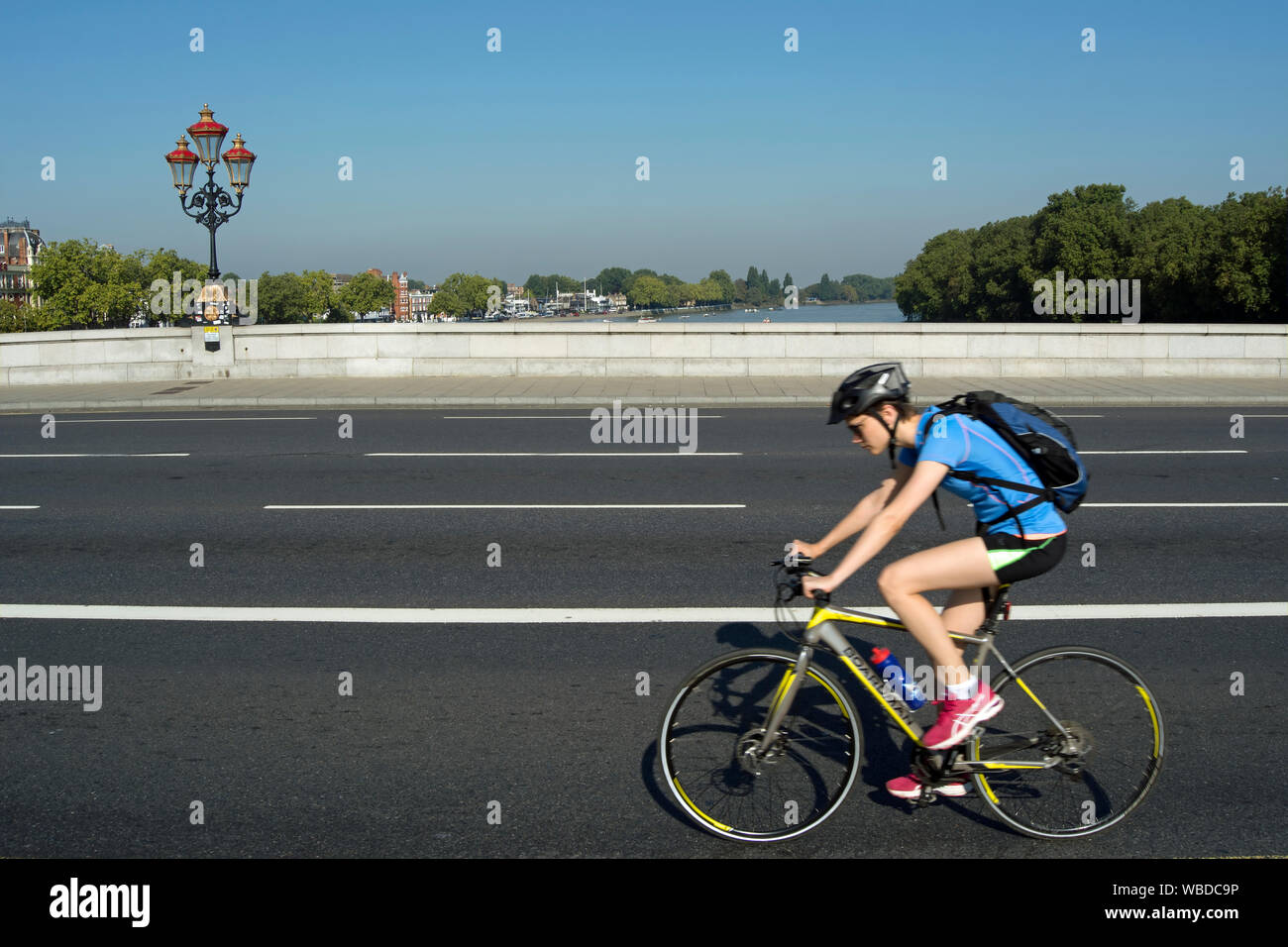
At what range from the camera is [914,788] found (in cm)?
402

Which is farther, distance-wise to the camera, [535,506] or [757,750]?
[535,506]

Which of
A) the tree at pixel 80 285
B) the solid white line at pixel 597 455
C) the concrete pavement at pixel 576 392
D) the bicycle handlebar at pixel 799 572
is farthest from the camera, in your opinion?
the tree at pixel 80 285

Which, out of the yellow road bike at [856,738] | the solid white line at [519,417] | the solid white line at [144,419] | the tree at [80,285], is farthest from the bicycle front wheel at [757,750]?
the tree at [80,285]

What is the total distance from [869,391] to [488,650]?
2.97 m

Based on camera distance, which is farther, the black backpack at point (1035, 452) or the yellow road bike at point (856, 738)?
the yellow road bike at point (856, 738)

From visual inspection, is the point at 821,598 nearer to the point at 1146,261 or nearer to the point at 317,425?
the point at 317,425

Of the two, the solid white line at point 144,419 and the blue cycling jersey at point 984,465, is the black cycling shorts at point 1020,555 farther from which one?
the solid white line at point 144,419

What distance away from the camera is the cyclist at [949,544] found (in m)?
3.70

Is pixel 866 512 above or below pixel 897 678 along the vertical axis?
above

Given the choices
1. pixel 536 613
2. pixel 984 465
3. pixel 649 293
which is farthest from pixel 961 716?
pixel 649 293

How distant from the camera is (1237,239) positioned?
60.4 meters

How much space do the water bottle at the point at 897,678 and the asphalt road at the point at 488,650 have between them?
51 cm

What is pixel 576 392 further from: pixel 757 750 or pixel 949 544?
pixel 949 544

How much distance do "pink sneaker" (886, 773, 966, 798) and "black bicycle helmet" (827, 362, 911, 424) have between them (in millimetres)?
1361
